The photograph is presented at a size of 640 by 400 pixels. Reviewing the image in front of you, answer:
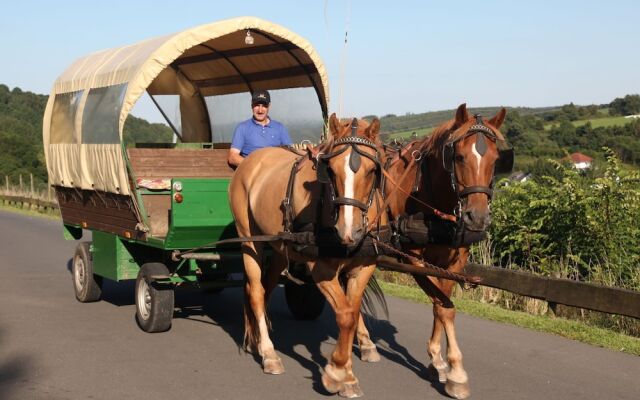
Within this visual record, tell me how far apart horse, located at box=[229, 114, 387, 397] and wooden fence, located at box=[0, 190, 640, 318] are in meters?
2.53

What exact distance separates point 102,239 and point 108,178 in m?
1.04

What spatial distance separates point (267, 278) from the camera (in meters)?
7.54

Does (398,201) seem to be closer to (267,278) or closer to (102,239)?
(267,278)

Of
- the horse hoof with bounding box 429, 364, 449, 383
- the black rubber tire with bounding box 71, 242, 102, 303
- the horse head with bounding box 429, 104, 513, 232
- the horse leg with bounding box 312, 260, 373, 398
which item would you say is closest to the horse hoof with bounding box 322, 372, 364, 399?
the horse leg with bounding box 312, 260, 373, 398

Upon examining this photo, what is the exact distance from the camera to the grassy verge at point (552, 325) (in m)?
7.67

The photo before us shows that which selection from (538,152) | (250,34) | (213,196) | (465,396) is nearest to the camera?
(465,396)

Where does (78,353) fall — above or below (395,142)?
below

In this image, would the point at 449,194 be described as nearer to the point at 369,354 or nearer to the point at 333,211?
the point at 333,211

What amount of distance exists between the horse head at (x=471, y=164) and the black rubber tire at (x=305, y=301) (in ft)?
10.6

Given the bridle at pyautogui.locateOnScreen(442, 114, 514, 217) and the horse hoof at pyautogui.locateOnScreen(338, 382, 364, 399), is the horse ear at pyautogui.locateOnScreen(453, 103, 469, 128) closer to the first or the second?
the bridle at pyautogui.locateOnScreen(442, 114, 514, 217)

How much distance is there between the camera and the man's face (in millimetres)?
8031

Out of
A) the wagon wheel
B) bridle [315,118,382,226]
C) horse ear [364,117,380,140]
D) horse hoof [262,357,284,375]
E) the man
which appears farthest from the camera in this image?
the wagon wheel

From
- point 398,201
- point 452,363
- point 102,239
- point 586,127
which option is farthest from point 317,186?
point 586,127

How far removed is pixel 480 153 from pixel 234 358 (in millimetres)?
3081
